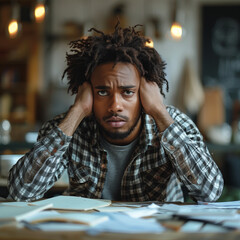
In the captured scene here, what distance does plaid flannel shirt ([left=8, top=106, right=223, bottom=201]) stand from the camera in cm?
140

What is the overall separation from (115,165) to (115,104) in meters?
0.27

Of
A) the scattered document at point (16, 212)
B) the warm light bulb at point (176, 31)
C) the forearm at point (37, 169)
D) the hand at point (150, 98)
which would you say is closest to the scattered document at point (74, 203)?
the scattered document at point (16, 212)

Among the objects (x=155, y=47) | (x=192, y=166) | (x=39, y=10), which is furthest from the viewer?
(x=155, y=47)

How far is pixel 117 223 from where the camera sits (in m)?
0.87

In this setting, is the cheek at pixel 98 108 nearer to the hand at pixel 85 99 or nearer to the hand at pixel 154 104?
the hand at pixel 85 99

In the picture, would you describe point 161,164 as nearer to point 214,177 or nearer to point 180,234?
point 214,177

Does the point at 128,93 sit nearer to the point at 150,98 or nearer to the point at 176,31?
the point at 150,98

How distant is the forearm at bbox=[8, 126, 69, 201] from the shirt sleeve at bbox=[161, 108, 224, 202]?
40 centimetres

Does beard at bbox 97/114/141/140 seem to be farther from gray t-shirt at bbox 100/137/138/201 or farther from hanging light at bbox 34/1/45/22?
hanging light at bbox 34/1/45/22

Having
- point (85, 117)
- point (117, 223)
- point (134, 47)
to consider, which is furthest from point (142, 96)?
point (117, 223)

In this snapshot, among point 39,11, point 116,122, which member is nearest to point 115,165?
point 116,122

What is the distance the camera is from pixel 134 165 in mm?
1542

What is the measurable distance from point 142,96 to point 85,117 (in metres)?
0.32

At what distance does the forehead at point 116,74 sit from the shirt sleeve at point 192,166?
25 cm
